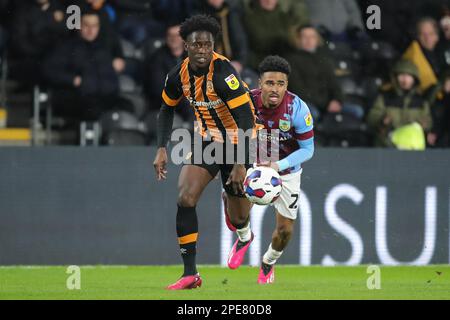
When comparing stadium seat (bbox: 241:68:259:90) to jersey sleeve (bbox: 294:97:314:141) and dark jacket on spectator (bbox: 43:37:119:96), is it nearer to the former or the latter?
dark jacket on spectator (bbox: 43:37:119:96)

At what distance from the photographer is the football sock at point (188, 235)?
1066 centimetres

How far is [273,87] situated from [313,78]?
4138 mm

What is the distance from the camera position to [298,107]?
11.5 m

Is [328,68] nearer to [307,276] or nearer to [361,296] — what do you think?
[307,276]

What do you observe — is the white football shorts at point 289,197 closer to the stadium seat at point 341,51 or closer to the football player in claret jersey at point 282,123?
the football player in claret jersey at point 282,123

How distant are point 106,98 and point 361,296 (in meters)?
5.51

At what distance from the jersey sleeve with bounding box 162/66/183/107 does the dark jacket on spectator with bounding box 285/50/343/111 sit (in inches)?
175

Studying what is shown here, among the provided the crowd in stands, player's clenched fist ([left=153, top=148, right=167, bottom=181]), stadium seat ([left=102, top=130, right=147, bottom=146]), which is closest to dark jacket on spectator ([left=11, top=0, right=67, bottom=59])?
the crowd in stands

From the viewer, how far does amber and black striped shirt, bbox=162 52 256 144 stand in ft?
34.4

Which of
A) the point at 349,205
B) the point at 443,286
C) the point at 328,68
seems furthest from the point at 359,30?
the point at 443,286

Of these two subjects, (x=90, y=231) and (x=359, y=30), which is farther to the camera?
(x=359, y=30)

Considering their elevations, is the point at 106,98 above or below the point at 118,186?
above

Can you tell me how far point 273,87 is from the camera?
37.1 ft

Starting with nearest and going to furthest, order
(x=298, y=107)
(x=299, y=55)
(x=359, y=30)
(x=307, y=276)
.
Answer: (x=298, y=107)
(x=307, y=276)
(x=299, y=55)
(x=359, y=30)
